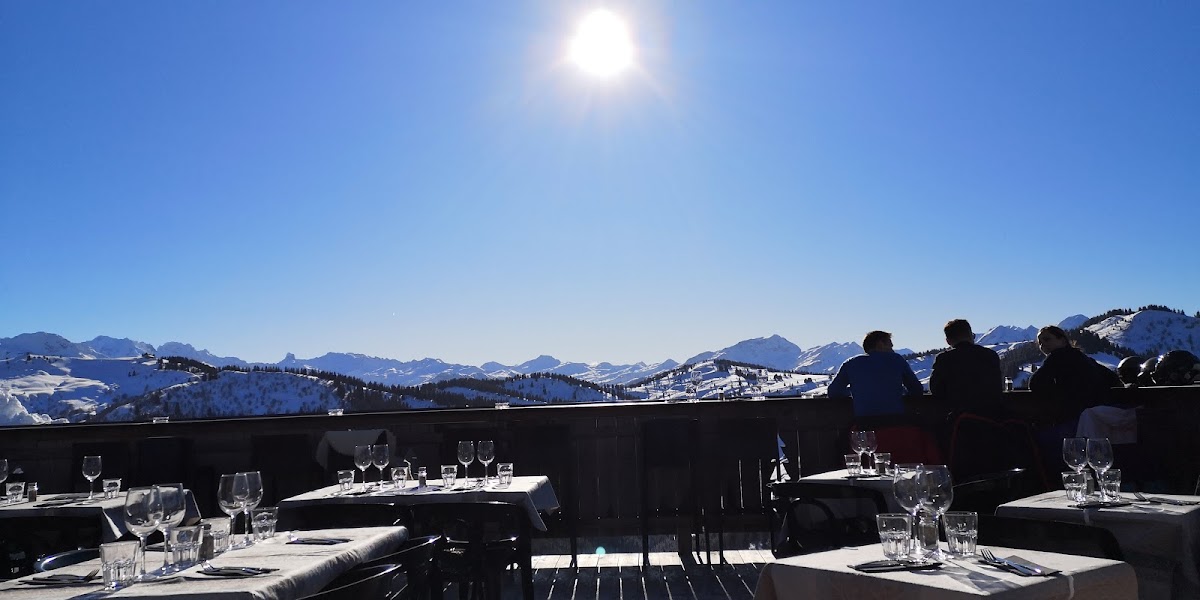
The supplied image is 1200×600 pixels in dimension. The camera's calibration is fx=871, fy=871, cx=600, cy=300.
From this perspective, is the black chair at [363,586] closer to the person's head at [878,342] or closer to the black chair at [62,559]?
the black chair at [62,559]

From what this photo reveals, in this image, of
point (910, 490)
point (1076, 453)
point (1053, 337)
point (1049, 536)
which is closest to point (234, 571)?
point (910, 490)

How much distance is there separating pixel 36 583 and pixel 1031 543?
2724 mm

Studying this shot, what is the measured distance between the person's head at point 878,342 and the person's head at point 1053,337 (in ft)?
3.46

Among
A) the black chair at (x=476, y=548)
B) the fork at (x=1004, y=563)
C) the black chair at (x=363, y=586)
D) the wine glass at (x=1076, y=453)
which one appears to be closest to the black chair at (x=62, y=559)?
the black chair at (x=363, y=586)

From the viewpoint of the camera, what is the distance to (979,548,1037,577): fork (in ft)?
6.06

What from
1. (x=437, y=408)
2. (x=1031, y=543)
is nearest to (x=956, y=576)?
(x=1031, y=543)

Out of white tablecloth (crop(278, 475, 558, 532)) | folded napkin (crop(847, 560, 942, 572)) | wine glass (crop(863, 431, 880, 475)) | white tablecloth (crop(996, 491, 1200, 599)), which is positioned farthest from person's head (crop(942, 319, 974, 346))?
folded napkin (crop(847, 560, 942, 572))

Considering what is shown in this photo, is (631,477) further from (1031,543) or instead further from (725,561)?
(1031,543)

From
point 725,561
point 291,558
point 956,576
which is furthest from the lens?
point 725,561

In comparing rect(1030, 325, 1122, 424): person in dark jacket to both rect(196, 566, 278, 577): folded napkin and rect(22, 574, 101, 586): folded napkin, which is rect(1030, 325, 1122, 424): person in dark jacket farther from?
rect(22, 574, 101, 586): folded napkin

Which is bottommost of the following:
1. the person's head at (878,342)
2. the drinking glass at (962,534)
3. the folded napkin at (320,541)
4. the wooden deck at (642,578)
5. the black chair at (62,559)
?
the wooden deck at (642,578)

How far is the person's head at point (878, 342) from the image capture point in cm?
602

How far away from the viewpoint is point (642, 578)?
5.97 meters

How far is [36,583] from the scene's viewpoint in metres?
2.27
